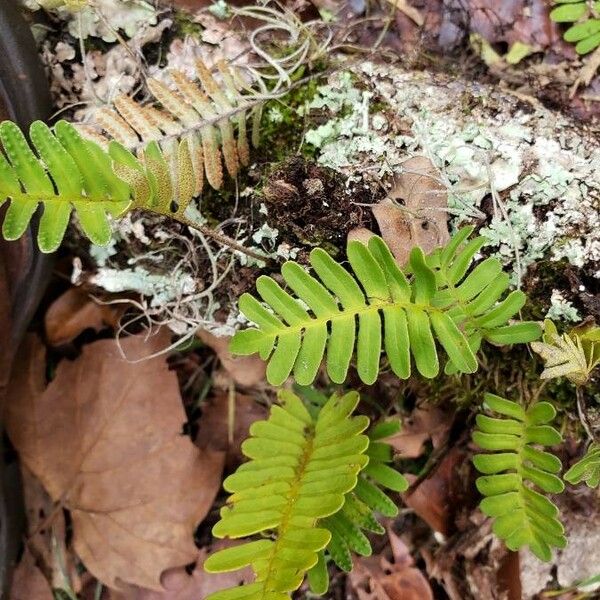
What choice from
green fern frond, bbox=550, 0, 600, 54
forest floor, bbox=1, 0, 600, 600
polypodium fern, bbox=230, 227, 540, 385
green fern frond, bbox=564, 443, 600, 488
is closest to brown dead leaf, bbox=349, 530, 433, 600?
forest floor, bbox=1, 0, 600, 600

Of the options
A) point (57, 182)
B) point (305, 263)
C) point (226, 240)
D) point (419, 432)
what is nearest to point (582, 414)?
point (419, 432)

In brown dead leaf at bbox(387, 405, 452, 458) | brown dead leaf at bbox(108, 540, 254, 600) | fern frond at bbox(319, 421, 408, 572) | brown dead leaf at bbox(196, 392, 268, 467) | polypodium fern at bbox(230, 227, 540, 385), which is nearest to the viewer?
polypodium fern at bbox(230, 227, 540, 385)

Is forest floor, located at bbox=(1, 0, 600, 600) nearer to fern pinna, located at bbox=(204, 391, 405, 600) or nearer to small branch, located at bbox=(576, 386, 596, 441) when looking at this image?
small branch, located at bbox=(576, 386, 596, 441)

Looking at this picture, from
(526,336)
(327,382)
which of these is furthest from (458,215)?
(327,382)

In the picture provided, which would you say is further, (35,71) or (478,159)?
(35,71)

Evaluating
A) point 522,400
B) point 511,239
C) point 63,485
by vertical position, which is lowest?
point 63,485

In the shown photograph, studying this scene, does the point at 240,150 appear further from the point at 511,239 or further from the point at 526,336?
the point at 526,336

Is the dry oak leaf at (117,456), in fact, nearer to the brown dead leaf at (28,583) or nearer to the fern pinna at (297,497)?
the brown dead leaf at (28,583)
